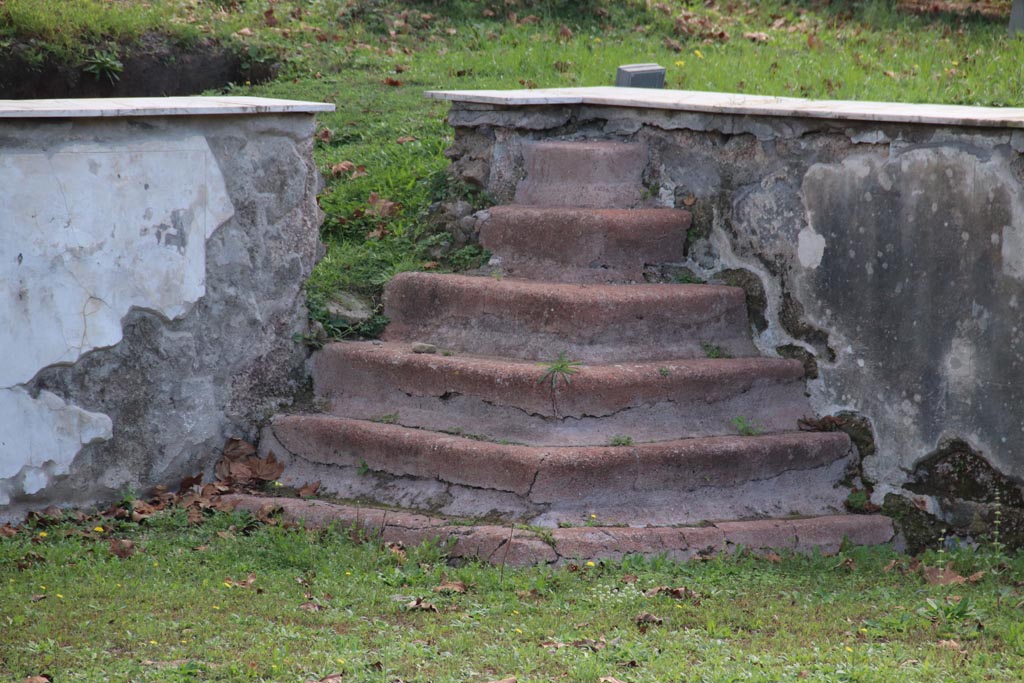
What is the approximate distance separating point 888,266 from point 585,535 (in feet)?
5.92

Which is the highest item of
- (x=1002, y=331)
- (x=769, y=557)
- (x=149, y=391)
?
(x=1002, y=331)

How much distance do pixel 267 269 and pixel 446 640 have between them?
7.49 feet

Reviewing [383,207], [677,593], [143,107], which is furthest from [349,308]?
[677,593]

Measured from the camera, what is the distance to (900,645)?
12.4 feet

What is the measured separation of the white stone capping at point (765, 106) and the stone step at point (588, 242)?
0.55 metres

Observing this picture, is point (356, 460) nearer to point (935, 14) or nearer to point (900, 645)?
point (900, 645)

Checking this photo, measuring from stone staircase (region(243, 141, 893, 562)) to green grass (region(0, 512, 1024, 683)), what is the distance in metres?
0.21

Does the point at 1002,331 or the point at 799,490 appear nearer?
the point at 1002,331

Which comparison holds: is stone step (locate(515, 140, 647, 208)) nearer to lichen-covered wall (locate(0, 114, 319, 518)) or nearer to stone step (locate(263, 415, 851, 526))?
lichen-covered wall (locate(0, 114, 319, 518))

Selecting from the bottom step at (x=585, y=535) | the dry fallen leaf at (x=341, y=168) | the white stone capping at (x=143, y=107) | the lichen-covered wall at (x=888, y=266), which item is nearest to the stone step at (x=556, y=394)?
A: the lichen-covered wall at (x=888, y=266)

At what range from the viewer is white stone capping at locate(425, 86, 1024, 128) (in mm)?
4820

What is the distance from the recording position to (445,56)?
988 cm

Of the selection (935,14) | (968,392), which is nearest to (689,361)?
(968,392)

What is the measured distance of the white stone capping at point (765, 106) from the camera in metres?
4.82
